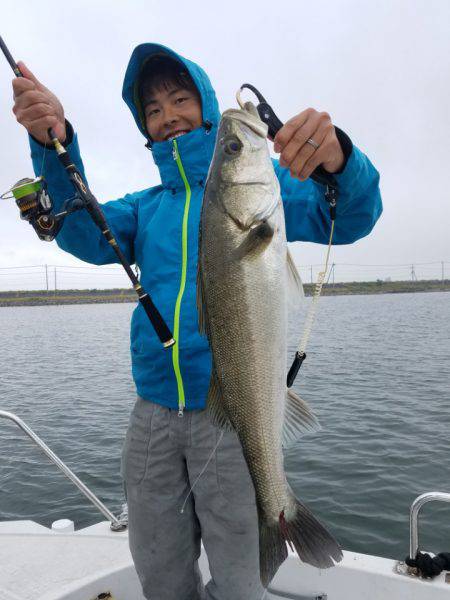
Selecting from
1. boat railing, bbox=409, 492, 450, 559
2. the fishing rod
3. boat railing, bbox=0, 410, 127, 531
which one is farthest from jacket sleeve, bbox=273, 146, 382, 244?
boat railing, bbox=0, 410, 127, 531

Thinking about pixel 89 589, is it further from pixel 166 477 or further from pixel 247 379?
pixel 247 379

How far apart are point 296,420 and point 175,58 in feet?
7.74

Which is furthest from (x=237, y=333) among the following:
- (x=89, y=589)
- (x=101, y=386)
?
(x=101, y=386)

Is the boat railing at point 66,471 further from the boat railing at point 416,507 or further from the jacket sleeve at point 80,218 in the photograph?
the boat railing at point 416,507

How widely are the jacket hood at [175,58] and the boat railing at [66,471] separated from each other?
266 cm

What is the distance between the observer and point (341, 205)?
2508mm

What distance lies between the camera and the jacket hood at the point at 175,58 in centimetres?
306

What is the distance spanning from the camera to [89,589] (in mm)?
3553

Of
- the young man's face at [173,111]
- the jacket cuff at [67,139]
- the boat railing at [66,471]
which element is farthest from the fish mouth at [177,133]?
the boat railing at [66,471]

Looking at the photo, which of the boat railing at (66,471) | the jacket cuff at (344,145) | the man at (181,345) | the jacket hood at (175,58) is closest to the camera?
the jacket cuff at (344,145)

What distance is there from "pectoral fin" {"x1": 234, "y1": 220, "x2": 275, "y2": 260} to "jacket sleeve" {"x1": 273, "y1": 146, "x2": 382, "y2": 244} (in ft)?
1.79

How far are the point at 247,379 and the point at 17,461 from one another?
9.85 meters

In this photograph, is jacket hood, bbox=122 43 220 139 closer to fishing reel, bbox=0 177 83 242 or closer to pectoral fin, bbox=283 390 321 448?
fishing reel, bbox=0 177 83 242

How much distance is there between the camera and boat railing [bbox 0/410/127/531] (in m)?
4.11
